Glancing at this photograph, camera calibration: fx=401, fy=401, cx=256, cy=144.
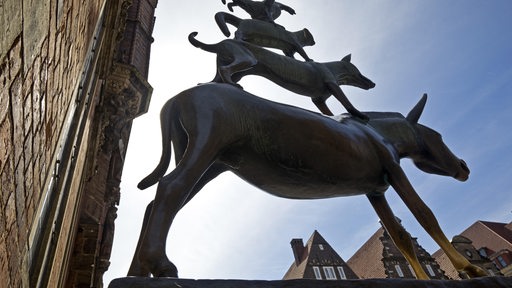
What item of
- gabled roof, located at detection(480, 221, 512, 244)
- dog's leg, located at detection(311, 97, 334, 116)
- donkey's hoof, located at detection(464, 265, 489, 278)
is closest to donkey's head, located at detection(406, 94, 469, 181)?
dog's leg, located at detection(311, 97, 334, 116)

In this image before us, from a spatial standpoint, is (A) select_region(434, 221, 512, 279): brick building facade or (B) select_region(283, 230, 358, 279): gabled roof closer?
(B) select_region(283, 230, 358, 279): gabled roof

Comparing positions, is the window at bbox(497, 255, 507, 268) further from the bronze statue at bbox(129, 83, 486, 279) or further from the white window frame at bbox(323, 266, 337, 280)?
the bronze statue at bbox(129, 83, 486, 279)

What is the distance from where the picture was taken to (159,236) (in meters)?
1.59

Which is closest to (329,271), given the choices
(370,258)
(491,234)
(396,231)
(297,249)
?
(370,258)

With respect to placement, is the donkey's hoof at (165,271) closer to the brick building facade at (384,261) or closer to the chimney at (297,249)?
the brick building facade at (384,261)

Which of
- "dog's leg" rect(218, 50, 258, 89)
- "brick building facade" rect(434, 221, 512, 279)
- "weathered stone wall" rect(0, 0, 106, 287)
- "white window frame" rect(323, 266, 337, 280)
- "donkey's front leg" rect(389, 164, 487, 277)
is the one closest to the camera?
"weathered stone wall" rect(0, 0, 106, 287)

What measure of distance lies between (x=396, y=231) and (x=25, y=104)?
204 cm

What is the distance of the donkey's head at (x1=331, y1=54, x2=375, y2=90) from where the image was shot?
320cm

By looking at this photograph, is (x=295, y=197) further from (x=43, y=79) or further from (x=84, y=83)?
(x=84, y=83)

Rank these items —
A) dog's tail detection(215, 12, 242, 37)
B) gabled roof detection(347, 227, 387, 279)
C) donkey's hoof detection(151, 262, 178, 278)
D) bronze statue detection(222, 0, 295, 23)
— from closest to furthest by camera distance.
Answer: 1. donkey's hoof detection(151, 262, 178, 278)
2. dog's tail detection(215, 12, 242, 37)
3. bronze statue detection(222, 0, 295, 23)
4. gabled roof detection(347, 227, 387, 279)

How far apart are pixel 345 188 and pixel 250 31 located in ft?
5.11

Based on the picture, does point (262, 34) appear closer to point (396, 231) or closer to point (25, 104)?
point (396, 231)

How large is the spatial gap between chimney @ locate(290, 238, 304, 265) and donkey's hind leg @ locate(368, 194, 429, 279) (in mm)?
26067

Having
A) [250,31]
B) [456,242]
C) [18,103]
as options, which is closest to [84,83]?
[250,31]
